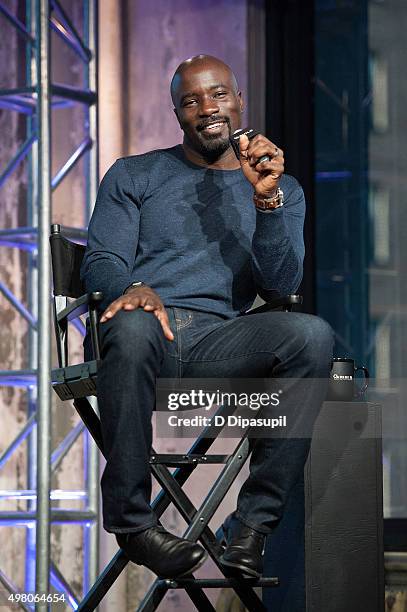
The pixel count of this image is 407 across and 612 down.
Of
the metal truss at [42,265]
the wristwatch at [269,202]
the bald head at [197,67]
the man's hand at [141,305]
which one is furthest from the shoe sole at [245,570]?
the metal truss at [42,265]

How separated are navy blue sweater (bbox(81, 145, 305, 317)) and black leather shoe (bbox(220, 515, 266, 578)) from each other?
0.57 metres

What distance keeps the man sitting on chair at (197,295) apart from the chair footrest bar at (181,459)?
0.10 meters

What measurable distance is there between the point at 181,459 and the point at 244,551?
0.27 metres

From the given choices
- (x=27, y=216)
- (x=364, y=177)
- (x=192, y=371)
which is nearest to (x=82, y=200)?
(x=27, y=216)

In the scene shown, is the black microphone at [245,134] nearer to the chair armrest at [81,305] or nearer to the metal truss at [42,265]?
the chair armrest at [81,305]

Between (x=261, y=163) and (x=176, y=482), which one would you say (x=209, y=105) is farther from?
(x=176, y=482)

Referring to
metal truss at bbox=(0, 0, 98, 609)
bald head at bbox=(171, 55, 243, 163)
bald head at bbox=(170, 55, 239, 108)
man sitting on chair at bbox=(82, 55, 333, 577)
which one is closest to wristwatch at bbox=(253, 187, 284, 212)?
man sitting on chair at bbox=(82, 55, 333, 577)

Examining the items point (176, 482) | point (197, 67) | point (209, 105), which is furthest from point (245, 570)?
point (197, 67)

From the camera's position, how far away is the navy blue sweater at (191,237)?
2.51 metres

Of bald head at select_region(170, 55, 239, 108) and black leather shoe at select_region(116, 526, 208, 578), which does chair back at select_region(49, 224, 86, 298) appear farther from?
black leather shoe at select_region(116, 526, 208, 578)

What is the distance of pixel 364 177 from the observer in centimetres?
509

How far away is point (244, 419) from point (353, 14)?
3098mm

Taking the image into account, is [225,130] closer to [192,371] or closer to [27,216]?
[192,371]

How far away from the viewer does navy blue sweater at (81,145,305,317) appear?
8.22ft
